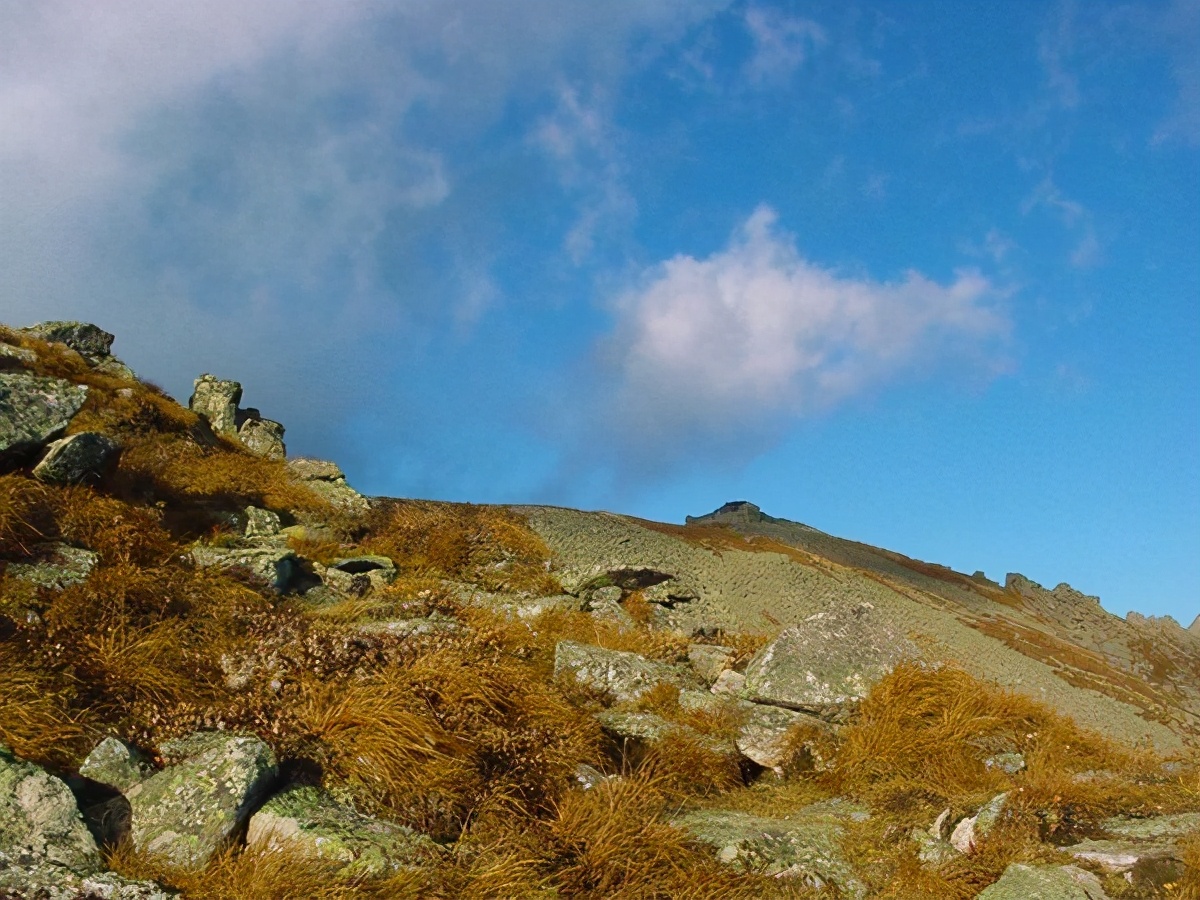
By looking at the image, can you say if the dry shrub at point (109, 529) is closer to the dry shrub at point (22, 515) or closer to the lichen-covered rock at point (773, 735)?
the dry shrub at point (22, 515)

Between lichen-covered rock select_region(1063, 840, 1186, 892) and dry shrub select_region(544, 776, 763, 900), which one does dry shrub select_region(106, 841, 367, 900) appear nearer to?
dry shrub select_region(544, 776, 763, 900)

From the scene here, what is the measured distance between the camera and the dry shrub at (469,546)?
1106 centimetres

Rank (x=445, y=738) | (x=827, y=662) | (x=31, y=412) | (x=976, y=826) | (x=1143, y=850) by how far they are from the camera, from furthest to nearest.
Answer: (x=31, y=412) < (x=827, y=662) < (x=445, y=738) < (x=976, y=826) < (x=1143, y=850)

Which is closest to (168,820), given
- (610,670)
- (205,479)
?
(610,670)

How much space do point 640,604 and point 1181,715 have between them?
568 centimetres

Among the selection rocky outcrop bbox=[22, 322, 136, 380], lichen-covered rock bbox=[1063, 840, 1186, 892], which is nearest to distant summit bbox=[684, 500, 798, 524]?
lichen-covered rock bbox=[1063, 840, 1186, 892]

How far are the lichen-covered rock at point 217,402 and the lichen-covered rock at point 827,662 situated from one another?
13.4 m

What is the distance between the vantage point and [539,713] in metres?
6.69

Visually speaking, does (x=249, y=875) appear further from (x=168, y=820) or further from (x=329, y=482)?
(x=329, y=482)

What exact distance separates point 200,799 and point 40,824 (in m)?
0.78

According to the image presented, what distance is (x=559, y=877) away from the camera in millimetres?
4961

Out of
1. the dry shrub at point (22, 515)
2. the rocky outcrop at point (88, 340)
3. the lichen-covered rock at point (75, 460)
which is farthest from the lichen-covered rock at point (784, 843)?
the rocky outcrop at point (88, 340)

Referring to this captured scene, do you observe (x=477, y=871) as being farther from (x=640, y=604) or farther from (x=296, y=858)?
(x=640, y=604)

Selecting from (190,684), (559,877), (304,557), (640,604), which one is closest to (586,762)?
(559,877)
